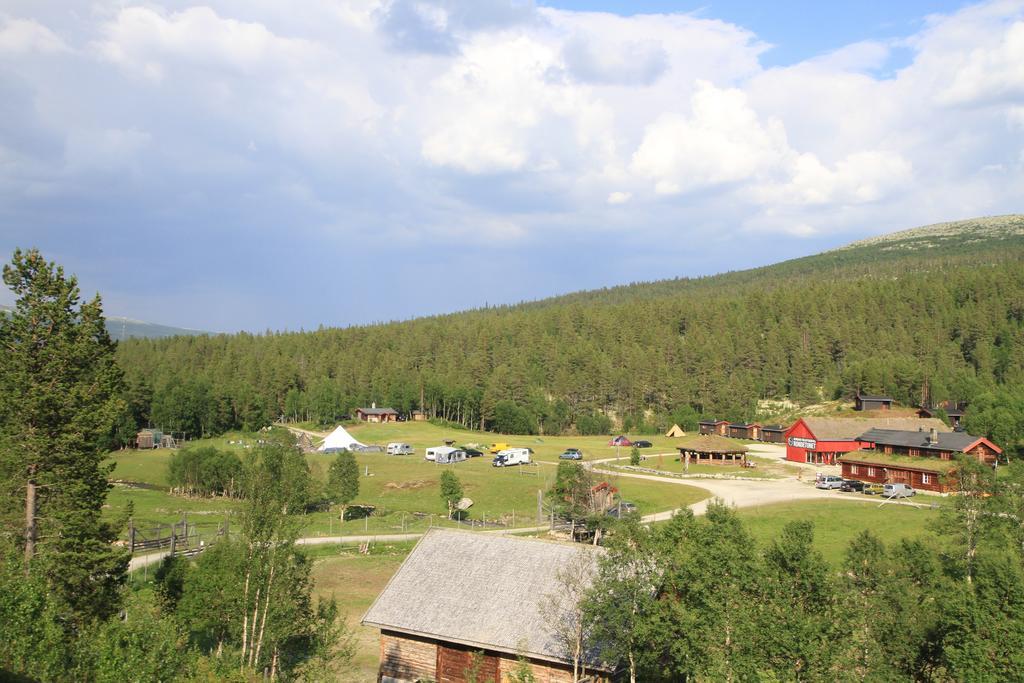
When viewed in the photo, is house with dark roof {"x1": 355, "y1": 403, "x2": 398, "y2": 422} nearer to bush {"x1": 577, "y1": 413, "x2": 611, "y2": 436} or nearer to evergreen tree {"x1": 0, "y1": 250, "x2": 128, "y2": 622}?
bush {"x1": 577, "y1": 413, "x2": 611, "y2": 436}

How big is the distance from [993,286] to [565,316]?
9302cm

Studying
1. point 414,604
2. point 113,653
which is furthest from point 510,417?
point 113,653

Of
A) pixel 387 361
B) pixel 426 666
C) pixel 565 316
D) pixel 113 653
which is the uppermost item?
pixel 565 316

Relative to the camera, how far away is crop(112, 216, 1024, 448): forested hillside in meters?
→ 123

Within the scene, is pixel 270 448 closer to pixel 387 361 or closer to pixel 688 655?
pixel 688 655

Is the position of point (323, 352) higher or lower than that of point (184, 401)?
higher

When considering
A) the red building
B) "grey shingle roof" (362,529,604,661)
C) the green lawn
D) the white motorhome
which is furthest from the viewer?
the red building

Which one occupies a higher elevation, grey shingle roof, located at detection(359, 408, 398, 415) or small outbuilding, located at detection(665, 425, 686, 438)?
grey shingle roof, located at detection(359, 408, 398, 415)

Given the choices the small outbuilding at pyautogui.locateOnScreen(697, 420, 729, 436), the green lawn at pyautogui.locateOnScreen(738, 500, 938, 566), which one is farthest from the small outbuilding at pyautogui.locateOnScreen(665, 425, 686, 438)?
the green lawn at pyautogui.locateOnScreen(738, 500, 938, 566)

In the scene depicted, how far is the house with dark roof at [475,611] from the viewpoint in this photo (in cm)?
2267

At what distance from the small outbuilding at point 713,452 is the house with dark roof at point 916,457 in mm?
12421

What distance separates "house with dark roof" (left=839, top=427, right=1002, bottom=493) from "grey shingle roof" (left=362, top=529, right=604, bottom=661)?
5184 centimetres

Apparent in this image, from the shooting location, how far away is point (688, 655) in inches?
716

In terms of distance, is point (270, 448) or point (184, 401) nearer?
point (270, 448)
